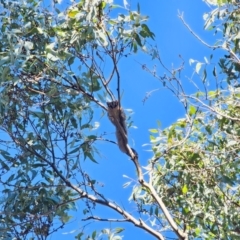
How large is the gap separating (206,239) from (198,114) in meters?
0.80

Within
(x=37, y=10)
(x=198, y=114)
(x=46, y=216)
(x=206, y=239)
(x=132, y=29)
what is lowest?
(x=206, y=239)

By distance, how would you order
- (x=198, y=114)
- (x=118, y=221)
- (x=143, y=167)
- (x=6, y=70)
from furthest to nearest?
(x=198, y=114) < (x=143, y=167) < (x=118, y=221) < (x=6, y=70)

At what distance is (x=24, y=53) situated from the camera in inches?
123

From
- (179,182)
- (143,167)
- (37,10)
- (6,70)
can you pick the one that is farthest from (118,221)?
(37,10)

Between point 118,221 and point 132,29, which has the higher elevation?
point 132,29

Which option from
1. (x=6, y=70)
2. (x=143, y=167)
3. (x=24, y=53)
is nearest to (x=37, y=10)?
(x=24, y=53)

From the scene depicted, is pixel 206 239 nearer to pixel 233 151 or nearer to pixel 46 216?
pixel 233 151

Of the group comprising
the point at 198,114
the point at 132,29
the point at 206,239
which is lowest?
the point at 206,239

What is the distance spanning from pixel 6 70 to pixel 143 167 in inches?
38.0

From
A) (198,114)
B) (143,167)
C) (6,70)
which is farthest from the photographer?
(198,114)

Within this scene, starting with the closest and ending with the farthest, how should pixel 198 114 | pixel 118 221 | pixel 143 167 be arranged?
pixel 118 221
pixel 143 167
pixel 198 114

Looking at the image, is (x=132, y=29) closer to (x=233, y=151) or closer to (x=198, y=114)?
(x=198, y=114)

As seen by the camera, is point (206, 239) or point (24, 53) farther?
point (206, 239)

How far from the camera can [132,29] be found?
127 inches
